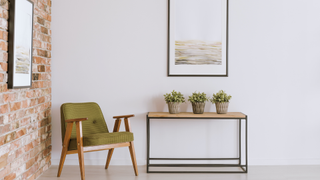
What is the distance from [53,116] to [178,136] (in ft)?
5.14

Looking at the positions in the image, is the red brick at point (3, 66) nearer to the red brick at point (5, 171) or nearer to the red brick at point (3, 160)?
the red brick at point (3, 160)

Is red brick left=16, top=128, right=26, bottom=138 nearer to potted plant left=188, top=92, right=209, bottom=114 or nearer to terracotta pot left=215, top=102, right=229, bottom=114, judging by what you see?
potted plant left=188, top=92, right=209, bottom=114

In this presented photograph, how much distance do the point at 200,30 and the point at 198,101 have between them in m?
0.89

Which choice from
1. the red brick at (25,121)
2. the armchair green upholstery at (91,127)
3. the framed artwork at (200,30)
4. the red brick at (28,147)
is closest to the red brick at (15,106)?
the red brick at (25,121)

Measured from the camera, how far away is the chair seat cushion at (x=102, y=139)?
8.54 ft

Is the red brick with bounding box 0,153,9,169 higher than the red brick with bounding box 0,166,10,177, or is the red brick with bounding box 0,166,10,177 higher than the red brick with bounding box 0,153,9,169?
the red brick with bounding box 0,153,9,169

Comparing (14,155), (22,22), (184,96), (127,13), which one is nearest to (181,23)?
(127,13)

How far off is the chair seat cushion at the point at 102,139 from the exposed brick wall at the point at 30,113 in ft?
1.41

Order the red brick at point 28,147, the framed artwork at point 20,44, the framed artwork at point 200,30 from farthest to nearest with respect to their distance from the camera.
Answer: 1. the framed artwork at point 200,30
2. the red brick at point 28,147
3. the framed artwork at point 20,44

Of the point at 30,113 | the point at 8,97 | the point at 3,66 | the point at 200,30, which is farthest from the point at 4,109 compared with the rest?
the point at 200,30

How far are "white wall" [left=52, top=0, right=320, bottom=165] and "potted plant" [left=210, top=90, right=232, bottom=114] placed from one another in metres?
0.24

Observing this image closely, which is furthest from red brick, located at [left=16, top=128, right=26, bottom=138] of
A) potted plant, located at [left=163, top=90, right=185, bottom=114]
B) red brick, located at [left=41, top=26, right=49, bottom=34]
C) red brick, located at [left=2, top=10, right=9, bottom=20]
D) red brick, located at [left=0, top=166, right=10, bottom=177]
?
potted plant, located at [left=163, top=90, right=185, bottom=114]

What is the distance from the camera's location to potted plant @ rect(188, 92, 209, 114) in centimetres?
308

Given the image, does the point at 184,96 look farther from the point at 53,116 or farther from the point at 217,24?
the point at 53,116
